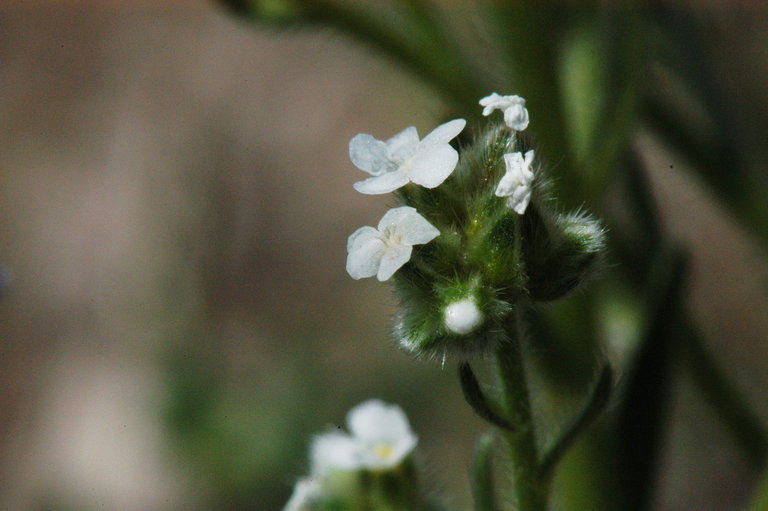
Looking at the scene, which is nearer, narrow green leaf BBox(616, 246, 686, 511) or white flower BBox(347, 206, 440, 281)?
white flower BBox(347, 206, 440, 281)

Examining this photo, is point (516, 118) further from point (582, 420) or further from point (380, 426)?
point (380, 426)

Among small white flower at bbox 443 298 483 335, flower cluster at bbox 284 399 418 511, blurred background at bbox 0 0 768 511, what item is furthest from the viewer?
blurred background at bbox 0 0 768 511

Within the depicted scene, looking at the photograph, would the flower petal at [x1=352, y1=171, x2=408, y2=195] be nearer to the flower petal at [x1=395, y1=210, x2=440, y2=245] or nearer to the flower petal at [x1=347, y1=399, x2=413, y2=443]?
the flower petal at [x1=395, y1=210, x2=440, y2=245]

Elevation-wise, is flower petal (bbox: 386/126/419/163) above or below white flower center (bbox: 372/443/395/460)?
above

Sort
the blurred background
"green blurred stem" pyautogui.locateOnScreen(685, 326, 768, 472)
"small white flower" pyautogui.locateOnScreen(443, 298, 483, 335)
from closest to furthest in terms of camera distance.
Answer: "small white flower" pyautogui.locateOnScreen(443, 298, 483, 335) → "green blurred stem" pyautogui.locateOnScreen(685, 326, 768, 472) → the blurred background

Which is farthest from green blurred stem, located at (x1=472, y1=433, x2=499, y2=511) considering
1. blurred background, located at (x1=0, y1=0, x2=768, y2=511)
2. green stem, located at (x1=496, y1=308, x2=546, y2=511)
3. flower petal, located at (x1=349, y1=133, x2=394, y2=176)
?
blurred background, located at (x1=0, y1=0, x2=768, y2=511)

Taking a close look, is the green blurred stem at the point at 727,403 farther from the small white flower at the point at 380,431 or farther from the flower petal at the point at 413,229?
the flower petal at the point at 413,229

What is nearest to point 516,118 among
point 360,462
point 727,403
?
point 360,462
